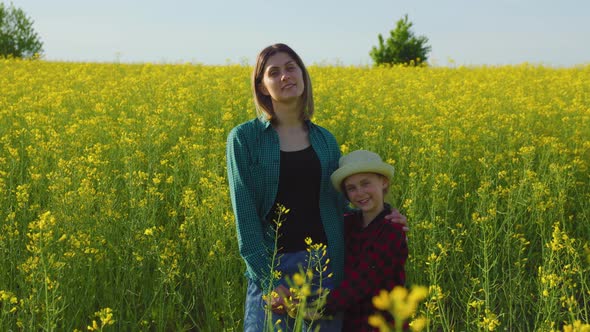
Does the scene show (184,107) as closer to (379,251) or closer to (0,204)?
(0,204)

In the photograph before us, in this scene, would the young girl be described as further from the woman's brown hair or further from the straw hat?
the woman's brown hair

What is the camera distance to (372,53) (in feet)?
80.3

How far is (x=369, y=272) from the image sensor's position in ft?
8.88

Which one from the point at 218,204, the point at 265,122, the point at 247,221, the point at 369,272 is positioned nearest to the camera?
the point at 369,272

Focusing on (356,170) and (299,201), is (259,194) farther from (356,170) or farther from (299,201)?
(356,170)

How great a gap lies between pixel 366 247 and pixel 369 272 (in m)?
0.13

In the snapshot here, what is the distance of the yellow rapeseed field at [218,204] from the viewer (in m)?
3.33

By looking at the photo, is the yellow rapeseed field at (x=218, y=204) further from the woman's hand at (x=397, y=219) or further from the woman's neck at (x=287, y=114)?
the woman's neck at (x=287, y=114)

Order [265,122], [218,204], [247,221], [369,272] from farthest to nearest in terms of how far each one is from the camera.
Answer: [218,204]
[265,122]
[247,221]
[369,272]

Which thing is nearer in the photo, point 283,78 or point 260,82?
point 283,78

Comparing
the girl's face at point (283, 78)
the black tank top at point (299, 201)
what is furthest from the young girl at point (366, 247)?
the girl's face at point (283, 78)

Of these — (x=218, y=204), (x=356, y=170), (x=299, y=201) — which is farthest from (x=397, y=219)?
(x=218, y=204)

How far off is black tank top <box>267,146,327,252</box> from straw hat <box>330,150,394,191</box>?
11 centimetres

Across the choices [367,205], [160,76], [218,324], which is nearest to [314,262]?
[367,205]
